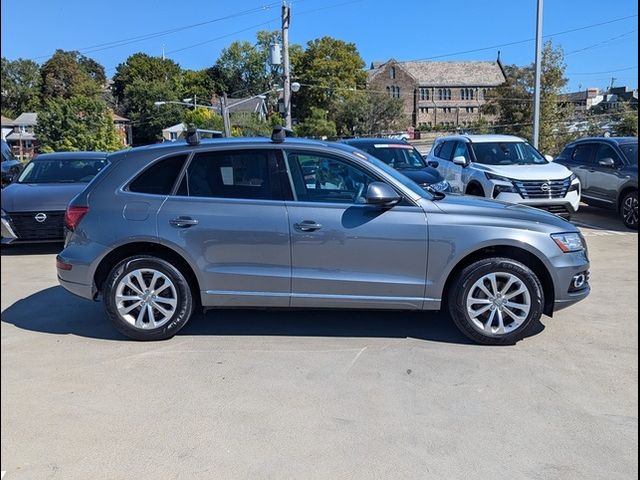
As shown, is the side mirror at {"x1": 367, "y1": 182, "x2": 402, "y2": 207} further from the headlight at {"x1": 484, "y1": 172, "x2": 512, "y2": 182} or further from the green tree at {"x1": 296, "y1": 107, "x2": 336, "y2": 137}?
the green tree at {"x1": 296, "y1": 107, "x2": 336, "y2": 137}

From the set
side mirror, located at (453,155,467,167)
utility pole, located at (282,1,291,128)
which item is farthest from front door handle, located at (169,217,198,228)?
utility pole, located at (282,1,291,128)

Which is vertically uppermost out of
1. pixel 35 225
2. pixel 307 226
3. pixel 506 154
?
pixel 506 154

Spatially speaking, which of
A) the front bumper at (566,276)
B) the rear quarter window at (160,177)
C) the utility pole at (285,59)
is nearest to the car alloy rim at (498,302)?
the front bumper at (566,276)

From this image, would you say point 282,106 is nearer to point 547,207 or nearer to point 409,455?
point 547,207

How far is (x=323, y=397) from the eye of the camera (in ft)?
12.7

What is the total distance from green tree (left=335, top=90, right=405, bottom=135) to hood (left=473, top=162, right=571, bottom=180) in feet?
188

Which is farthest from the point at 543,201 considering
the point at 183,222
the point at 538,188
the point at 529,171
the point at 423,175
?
the point at 183,222

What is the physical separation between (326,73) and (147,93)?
28927 millimetres

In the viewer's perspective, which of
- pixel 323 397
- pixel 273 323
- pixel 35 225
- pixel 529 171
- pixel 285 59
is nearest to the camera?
pixel 323 397

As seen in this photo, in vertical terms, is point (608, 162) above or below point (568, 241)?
above

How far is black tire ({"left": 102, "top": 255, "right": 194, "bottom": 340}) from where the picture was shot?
4.84 m

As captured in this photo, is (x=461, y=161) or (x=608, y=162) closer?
(x=461, y=161)

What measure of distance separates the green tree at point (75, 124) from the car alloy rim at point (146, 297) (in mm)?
45263

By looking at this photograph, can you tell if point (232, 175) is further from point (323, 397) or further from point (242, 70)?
point (242, 70)
